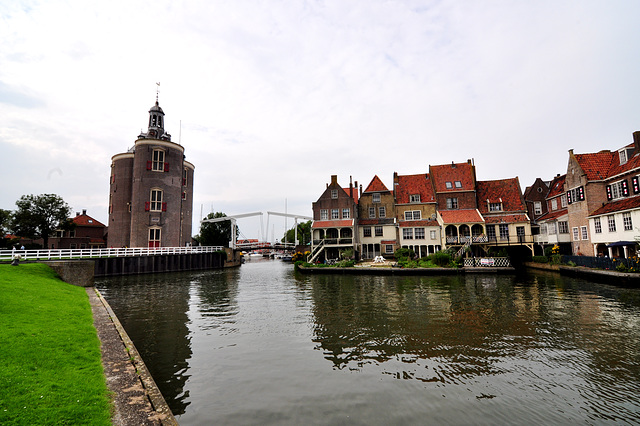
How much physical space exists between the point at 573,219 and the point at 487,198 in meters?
12.0

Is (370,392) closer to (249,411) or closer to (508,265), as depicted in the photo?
(249,411)

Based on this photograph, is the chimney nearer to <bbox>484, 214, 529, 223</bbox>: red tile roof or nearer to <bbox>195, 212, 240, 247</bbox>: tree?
<bbox>484, 214, 529, 223</bbox>: red tile roof

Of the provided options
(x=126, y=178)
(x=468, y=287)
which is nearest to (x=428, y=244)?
(x=468, y=287)

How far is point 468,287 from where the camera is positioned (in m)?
26.2

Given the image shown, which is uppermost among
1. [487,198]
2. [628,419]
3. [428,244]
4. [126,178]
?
[126,178]

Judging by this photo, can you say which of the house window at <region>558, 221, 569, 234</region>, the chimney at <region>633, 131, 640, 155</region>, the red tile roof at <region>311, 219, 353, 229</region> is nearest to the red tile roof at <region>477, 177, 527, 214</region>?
the house window at <region>558, 221, 569, 234</region>

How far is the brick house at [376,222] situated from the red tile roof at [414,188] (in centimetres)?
164

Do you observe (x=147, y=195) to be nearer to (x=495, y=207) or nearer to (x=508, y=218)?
(x=495, y=207)

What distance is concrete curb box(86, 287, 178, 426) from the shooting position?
19.3 feet

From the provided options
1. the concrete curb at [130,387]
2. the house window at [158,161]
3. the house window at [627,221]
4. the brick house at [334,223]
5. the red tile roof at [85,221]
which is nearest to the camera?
the concrete curb at [130,387]

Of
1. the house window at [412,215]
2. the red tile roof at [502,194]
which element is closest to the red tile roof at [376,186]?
the house window at [412,215]

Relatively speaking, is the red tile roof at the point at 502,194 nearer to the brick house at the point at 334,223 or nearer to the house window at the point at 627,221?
the house window at the point at 627,221

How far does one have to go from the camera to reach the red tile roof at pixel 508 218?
44000 millimetres

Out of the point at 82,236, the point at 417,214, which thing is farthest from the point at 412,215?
the point at 82,236
